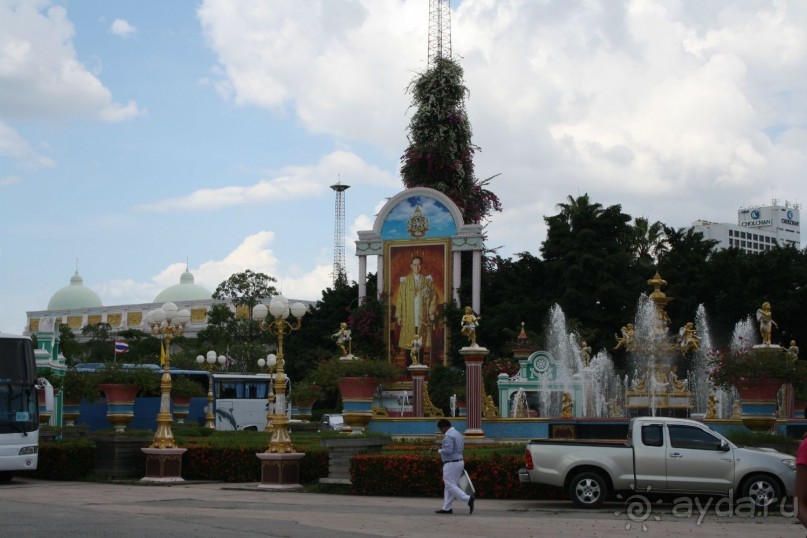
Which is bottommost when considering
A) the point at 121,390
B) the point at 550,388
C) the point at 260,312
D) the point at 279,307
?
the point at 121,390

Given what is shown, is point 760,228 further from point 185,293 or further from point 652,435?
point 652,435

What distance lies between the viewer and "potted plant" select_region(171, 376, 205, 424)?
40.3 m

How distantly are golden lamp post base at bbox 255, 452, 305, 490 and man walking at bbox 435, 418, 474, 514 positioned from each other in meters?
5.66

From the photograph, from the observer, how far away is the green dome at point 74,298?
119m

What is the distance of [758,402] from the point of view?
23047 mm

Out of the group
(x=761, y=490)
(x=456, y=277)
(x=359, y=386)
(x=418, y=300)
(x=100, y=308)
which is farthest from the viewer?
(x=100, y=308)

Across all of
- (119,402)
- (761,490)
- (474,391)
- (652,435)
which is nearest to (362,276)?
(119,402)

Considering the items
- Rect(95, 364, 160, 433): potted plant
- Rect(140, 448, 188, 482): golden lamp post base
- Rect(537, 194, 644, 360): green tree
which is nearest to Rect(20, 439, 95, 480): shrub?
Rect(140, 448, 188, 482): golden lamp post base

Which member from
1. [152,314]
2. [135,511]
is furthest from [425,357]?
[135,511]

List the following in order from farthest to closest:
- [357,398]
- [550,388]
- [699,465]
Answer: [550,388]
[357,398]
[699,465]

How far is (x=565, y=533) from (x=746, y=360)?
10596 mm

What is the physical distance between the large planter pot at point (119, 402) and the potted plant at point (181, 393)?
29.9 ft

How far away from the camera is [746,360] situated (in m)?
23.2

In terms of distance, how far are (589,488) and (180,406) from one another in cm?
2740
